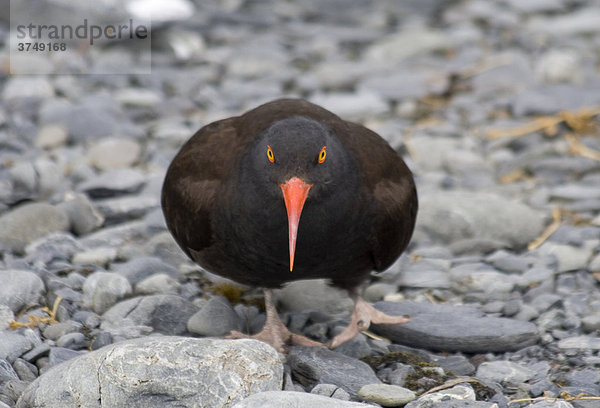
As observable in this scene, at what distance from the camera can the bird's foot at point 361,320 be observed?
5.30m

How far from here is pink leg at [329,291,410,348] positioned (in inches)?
209

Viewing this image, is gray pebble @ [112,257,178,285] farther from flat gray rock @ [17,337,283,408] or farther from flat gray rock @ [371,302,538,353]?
flat gray rock @ [17,337,283,408]

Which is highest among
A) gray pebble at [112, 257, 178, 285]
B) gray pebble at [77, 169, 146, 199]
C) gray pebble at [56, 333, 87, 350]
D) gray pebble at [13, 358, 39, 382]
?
gray pebble at [77, 169, 146, 199]

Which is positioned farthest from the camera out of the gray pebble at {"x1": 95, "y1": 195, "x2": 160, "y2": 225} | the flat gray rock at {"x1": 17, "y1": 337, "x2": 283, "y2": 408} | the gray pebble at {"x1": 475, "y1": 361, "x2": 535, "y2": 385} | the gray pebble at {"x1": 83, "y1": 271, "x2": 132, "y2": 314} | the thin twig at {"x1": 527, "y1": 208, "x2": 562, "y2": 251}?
the gray pebble at {"x1": 95, "y1": 195, "x2": 160, "y2": 225}

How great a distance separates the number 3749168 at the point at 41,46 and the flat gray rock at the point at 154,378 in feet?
23.2

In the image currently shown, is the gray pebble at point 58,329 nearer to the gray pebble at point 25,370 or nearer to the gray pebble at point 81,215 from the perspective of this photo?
the gray pebble at point 25,370

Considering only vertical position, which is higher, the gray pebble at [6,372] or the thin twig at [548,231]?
the thin twig at [548,231]

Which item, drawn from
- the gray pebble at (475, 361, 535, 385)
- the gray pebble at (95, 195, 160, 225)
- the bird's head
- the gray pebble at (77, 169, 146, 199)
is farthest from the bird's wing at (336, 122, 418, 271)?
the gray pebble at (77, 169, 146, 199)

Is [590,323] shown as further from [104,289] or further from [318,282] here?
[104,289]

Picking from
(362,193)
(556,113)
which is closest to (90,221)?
(362,193)

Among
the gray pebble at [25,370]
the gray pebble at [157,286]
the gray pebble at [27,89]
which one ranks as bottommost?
the gray pebble at [25,370]

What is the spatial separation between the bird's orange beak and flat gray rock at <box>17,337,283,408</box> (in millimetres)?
667

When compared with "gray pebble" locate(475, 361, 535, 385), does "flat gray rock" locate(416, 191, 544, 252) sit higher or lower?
higher

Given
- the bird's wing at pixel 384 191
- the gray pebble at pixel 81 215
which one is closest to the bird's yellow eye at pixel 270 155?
the bird's wing at pixel 384 191
